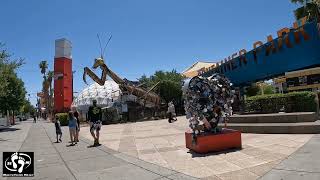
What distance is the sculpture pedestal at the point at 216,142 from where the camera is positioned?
386 inches

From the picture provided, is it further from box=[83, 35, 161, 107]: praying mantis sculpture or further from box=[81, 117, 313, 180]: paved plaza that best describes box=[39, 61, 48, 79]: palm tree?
box=[81, 117, 313, 180]: paved plaza

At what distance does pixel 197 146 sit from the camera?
9.87 m

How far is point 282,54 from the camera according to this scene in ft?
71.4

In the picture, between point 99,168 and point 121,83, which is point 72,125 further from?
point 121,83

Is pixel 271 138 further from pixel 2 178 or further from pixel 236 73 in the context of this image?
pixel 236 73

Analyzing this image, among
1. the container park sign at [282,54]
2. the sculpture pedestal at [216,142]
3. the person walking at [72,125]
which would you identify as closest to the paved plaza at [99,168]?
the sculpture pedestal at [216,142]

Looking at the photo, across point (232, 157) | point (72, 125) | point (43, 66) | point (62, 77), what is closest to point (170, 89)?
point (62, 77)

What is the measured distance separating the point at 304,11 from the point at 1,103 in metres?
31.9

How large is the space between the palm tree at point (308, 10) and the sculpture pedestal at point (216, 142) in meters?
13.6

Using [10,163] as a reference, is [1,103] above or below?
above

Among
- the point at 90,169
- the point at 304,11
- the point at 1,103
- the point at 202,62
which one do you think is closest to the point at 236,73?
the point at 304,11

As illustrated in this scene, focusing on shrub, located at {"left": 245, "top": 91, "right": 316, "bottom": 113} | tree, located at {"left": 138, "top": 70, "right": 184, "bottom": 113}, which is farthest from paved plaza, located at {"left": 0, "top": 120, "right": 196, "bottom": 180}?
tree, located at {"left": 138, "top": 70, "right": 184, "bottom": 113}

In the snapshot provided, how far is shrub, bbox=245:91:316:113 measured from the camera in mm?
14229

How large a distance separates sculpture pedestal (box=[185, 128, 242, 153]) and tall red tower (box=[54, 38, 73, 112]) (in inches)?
1937
